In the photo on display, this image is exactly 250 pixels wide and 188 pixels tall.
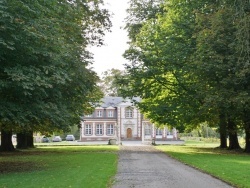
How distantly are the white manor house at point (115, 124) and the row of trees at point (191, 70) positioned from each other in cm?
3950

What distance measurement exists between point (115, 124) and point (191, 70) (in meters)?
52.6

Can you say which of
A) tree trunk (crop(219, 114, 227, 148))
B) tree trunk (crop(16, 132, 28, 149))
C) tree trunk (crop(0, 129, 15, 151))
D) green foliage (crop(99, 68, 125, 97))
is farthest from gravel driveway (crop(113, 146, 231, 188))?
green foliage (crop(99, 68, 125, 97))

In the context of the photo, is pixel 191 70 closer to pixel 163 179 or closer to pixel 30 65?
pixel 30 65

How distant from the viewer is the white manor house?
256ft

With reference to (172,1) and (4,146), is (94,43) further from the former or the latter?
(4,146)

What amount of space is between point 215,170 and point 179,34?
18.0 metres

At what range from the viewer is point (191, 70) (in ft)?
94.1

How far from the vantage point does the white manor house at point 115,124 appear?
7800cm

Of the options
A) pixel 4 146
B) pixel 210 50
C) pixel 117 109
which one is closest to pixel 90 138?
pixel 117 109

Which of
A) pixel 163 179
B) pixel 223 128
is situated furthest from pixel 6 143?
pixel 163 179

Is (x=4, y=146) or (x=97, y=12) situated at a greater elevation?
(x=97, y=12)

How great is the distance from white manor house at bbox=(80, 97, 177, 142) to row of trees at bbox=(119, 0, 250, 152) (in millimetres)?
39504

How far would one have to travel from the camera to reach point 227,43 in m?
26.4

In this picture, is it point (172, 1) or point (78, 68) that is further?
point (172, 1)
